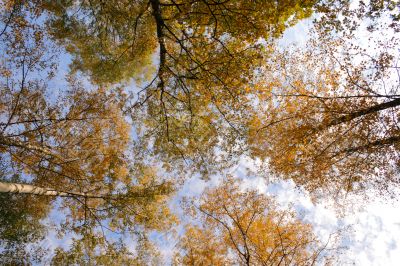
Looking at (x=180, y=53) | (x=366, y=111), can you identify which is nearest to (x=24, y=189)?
(x=180, y=53)

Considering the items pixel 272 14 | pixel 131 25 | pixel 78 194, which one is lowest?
pixel 78 194

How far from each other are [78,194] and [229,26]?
7940mm

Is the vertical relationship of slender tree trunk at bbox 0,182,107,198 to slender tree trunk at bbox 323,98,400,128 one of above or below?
below

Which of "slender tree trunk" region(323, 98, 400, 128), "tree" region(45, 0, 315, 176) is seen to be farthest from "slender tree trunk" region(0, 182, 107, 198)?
"slender tree trunk" region(323, 98, 400, 128)

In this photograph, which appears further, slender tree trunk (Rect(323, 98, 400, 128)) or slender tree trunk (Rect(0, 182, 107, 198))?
slender tree trunk (Rect(323, 98, 400, 128))

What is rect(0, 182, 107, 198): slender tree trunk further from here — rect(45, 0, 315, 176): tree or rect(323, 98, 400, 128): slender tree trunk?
rect(323, 98, 400, 128): slender tree trunk

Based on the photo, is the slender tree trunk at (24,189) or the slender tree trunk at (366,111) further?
the slender tree trunk at (366,111)

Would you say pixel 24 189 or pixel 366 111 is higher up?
pixel 366 111

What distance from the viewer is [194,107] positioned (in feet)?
36.3

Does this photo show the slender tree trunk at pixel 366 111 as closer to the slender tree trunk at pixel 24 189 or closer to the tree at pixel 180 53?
the tree at pixel 180 53

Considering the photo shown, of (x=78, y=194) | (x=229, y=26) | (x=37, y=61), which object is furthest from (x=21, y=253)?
(x=229, y=26)

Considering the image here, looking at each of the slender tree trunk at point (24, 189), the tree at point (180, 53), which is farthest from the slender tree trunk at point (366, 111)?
the slender tree trunk at point (24, 189)

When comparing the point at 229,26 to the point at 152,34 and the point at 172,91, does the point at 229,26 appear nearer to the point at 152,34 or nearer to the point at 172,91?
the point at 172,91

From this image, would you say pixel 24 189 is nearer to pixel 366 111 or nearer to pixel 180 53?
pixel 180 53
